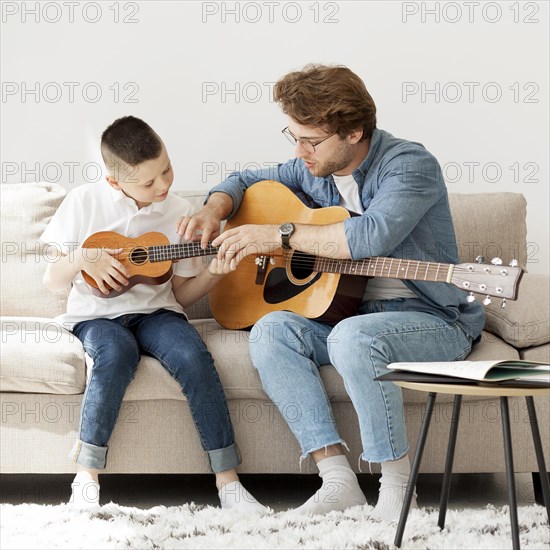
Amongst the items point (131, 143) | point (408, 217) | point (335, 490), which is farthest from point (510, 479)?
point (131, 143)

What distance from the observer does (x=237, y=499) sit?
2006mm

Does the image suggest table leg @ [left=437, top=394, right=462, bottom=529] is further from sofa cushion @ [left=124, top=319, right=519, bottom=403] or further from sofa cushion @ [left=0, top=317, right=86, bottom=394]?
sofa cushion @ [left=0, top=317, right=86, bottom=394]

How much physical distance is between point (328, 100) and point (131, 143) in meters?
0.51

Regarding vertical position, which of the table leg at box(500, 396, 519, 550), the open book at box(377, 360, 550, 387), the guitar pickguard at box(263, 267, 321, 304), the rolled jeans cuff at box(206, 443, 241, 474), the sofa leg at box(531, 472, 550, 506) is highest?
the guitar pickguard at box(263, 267, 321, 304)

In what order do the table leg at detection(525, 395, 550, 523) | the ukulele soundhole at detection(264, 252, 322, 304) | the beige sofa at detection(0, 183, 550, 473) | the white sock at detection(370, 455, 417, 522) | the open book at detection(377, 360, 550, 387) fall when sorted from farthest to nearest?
the ukulele soundhole at detection(264, 252, 322, 304) < the beige sofa at detection(0, 183, 550, 473) < the white sock at detection(370, 455, 417, 522) < the table leg at detection(525, 395, 550, 523) < the open book at detection(377, 360, 550, 387)

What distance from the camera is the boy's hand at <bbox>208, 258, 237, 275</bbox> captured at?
7.24 feet

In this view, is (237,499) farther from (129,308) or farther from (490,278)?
(490,278)

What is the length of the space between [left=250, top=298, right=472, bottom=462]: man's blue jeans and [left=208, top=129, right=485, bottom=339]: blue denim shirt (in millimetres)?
55

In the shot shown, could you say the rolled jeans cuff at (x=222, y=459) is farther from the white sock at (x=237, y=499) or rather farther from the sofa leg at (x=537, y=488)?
the sofa leg at (x=537, y=488)

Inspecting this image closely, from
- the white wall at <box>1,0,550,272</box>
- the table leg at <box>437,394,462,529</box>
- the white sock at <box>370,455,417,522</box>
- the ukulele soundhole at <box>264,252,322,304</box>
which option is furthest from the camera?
the white wall at <box>1,0,550,272</box>

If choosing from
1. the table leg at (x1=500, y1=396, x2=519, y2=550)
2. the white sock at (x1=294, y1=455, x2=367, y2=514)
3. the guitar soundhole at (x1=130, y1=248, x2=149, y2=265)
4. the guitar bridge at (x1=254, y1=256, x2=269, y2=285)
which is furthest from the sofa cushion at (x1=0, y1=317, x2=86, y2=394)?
the table leg at (x1=500, y1=396, x2=519, y2=550)

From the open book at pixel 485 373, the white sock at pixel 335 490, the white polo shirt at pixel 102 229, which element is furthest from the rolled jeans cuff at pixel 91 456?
the open book at pixel 485 373

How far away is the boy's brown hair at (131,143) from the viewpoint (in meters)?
2.16

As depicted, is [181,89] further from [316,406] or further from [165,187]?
[316,406]
